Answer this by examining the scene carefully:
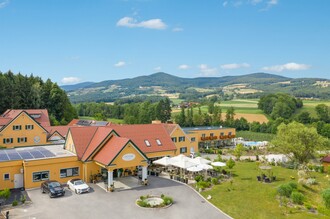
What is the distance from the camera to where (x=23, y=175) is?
31.4 meters

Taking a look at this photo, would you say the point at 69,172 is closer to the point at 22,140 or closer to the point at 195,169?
the point at 195,169

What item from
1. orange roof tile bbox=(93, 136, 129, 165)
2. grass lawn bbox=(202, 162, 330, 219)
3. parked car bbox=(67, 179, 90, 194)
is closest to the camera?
grass lawn bbox=(202, 162, 330, 219)

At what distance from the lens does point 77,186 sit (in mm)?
29969

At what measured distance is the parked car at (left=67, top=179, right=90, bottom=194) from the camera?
96.7ft

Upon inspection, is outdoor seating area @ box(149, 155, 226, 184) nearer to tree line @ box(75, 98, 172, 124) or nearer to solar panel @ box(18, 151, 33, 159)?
solar panel @ box(18, 151, 33, 159)

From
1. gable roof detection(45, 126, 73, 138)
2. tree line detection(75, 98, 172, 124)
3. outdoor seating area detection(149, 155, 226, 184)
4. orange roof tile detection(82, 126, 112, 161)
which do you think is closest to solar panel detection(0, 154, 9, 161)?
orange roof tile detection(82, 126, 112, 161)

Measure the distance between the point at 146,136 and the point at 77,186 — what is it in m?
14.1

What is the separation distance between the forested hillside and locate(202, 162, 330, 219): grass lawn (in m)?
55.5

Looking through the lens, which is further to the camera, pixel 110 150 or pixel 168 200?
pixel 110 150

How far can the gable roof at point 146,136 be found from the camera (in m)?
40.2

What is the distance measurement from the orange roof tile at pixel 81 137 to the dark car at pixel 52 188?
4.94 meters

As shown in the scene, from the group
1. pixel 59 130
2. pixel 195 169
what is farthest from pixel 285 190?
pixel 59 130

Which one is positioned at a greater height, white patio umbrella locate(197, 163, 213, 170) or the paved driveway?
white patio umbrella locate(197, 163, 213, 170)

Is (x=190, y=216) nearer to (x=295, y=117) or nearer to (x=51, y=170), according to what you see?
(x=51, y=170)
